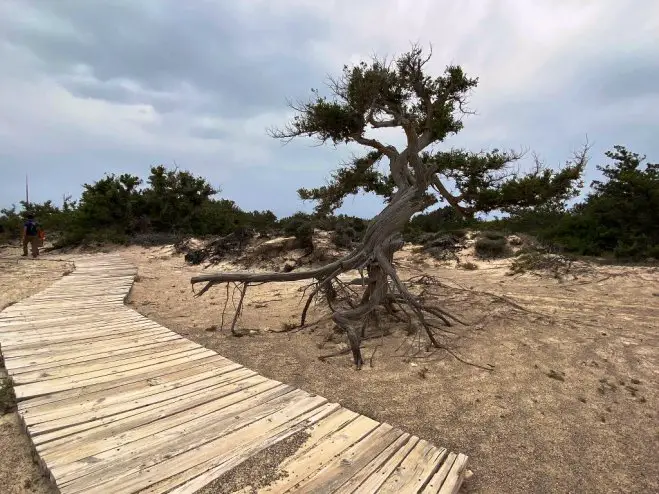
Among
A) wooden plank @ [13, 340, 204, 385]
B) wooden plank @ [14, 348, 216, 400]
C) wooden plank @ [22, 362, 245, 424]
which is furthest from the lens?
wooden plank @ [13, 340, 204, 385]

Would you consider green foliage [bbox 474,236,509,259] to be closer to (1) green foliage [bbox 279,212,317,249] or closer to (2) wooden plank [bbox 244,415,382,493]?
(1) green foliage [bbox 279,212,317,249]

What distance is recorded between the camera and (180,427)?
312cm

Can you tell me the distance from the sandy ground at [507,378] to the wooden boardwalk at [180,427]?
31 centimetres

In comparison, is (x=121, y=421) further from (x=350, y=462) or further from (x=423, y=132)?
(x=423, y=132)

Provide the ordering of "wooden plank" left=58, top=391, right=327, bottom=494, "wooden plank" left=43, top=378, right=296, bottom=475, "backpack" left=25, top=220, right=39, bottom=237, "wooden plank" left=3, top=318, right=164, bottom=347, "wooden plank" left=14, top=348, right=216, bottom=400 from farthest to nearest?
"backpack" left=25, top=220, right=39, bottom=237
"wooden plank" left=3, top=318, right=164, bottom=347
"wooden plank" left=14, top=348, right=216, bottom=400
"wooden plank" left=43, top=378, right=296, bottom=475
"wooden plank" left=58, top=391, right=327, bottom=494

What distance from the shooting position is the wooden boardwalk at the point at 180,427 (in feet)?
8.29

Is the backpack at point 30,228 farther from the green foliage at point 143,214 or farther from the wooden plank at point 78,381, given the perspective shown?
the wooden plank at point 78,381


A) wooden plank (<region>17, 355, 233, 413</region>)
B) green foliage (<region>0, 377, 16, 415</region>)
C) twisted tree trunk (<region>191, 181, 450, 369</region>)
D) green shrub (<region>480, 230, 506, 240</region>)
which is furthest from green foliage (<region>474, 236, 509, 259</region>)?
green foliage (<region>0, 377, 16, 415</region>)

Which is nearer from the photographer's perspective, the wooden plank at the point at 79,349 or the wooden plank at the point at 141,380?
the wooden plank at the point at 141,380

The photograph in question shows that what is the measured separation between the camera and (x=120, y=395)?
368 cm

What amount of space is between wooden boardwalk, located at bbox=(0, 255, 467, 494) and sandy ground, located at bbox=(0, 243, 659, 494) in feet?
1.03

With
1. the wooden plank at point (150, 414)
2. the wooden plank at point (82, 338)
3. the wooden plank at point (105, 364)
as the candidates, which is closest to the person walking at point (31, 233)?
the wooden plank at point (82, 338)

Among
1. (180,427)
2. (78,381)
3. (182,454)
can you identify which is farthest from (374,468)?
(78,381)

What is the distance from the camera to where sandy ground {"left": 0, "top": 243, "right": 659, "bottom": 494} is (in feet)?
10.0
